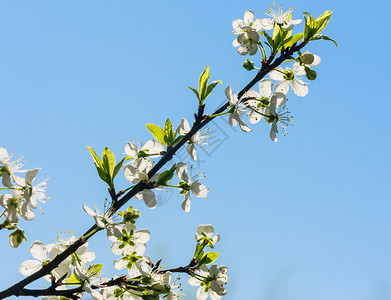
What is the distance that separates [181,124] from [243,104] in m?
0.40

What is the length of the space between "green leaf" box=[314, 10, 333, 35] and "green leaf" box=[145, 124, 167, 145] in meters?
1.15

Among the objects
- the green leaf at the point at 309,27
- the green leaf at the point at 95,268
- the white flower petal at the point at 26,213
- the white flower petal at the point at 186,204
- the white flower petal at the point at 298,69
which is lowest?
the green leaf at the point at 95,268

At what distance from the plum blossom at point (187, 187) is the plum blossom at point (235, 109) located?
0.41 metres

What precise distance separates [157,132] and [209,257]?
0.84 m

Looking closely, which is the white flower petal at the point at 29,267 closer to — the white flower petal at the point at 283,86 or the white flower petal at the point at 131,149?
the white flower petal at the point at 131,149

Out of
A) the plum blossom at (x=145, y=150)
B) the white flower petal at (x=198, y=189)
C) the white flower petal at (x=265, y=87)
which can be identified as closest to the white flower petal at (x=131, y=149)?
the plum blossom at (x=145, y=150)

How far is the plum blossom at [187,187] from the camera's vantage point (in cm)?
274

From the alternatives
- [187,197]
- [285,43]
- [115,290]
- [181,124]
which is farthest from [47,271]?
[285,43]

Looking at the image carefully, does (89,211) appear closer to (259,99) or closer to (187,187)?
(187,187)

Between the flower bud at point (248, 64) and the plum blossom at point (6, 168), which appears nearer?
the plum blossom at point (6, 168)

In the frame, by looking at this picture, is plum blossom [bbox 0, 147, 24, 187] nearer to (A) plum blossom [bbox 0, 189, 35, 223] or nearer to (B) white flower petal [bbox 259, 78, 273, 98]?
(A) plum blossom [bbox 0, 189, 35, 223]

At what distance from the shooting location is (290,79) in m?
3.12

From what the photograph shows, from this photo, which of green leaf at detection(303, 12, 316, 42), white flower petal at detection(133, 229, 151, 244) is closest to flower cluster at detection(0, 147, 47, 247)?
white flower petal at detection(133, 229, 151, 244)

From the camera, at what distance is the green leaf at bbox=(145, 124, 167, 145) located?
2789mm
